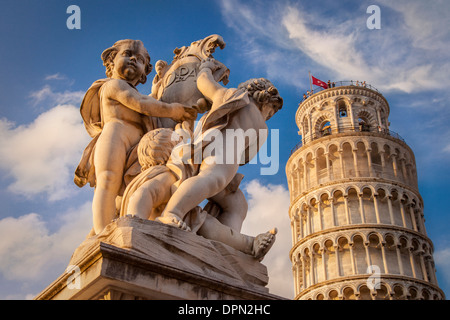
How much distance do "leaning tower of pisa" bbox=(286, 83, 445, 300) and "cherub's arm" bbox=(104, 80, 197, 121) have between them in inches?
1246

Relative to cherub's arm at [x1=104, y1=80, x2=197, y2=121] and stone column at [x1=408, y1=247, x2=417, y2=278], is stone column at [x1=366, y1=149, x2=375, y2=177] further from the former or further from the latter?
cherub's arm at [x1=104, y1=80, x2=197, y2=121]

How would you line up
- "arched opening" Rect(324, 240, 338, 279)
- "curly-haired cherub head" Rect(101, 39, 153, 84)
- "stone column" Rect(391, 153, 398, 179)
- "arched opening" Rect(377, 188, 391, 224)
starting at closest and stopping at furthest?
1. "curly-haired cherub head" Rect(101, 39, 153, 84)
2. "arched opening" Rect(324, 240, 338, 279)
3. "arched opening" Rect(377, 188, 391, 224)
4. "stone column" Rect(391, 153, 398, 179)

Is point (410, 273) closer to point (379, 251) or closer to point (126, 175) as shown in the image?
point (379, 251)

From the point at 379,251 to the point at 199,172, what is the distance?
1371 inches

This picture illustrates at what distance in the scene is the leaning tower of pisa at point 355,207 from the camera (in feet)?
118

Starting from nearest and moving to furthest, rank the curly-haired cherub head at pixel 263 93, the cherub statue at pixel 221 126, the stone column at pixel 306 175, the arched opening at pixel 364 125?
the cherub statue at pixel 221 126 → the curly-haired cherub head at pixel 263 93 → the stone column at pixel 306 175 → the arched opening at pixel 364 125

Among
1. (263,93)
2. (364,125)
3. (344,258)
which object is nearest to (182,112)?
(263,93)

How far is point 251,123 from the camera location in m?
4.32

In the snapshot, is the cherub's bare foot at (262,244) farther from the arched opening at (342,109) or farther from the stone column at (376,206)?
the arched opening at (342,109)

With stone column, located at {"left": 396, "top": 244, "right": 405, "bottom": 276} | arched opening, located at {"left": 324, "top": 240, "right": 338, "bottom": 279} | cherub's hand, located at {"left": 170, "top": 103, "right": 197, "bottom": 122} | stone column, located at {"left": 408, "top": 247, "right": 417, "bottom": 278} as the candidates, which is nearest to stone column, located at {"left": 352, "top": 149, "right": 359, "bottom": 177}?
arched opening, located at {"left": 324, "top": 240, "right": 338, "bottom": 279}

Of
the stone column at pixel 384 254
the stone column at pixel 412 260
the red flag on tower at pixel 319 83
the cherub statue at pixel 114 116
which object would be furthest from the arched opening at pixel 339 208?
the cherub statue at pixel 114 116

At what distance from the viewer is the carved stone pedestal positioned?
2889 mm
